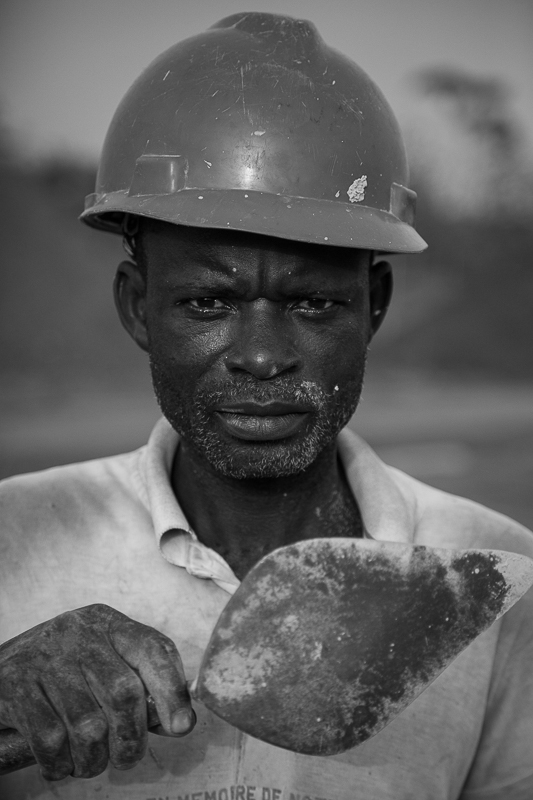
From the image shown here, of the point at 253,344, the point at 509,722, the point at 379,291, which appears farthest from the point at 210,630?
the point at 379,291

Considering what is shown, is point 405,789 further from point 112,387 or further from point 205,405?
point 112,387

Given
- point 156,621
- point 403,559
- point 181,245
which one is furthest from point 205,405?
point 403,559

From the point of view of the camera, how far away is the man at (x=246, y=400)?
6.55 feet

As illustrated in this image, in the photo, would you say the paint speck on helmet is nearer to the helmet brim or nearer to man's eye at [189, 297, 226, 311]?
the helmet brim

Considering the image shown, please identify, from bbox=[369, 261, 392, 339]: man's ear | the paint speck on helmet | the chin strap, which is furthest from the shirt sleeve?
the chin strap

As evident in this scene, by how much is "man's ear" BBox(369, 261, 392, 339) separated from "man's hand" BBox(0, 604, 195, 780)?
1.11m

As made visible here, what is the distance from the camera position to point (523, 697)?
2195mm

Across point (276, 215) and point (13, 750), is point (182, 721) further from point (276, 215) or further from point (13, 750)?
point (276, 215)

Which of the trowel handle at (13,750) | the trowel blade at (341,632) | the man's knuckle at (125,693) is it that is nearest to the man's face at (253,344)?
the trowel blade at (341,632)

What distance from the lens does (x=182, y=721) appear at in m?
1.58

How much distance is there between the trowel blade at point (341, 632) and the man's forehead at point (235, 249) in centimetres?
71

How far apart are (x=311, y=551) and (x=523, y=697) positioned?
36.6 inches

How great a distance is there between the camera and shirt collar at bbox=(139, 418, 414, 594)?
→ 2.13m

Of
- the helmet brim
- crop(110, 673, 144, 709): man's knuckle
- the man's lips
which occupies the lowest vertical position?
crop(110, 673, 144, 709): man's knuckle
